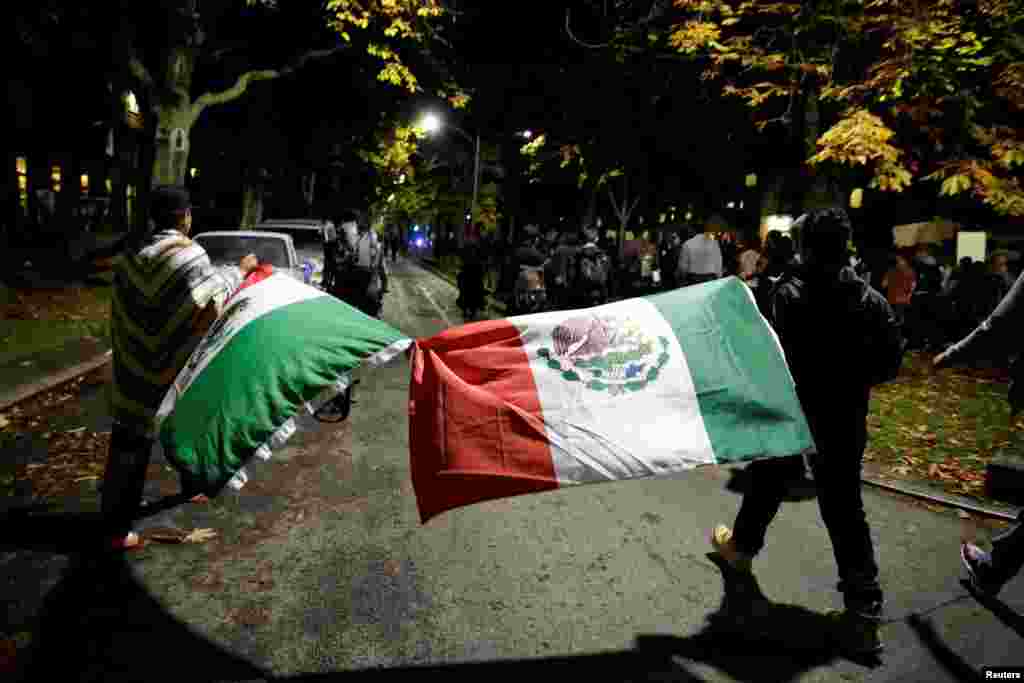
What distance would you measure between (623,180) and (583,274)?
61.3ft

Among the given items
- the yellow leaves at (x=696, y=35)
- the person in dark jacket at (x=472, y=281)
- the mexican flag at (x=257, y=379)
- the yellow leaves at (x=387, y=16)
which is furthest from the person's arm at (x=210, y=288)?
the yellow leaves at (x=387, y=16)

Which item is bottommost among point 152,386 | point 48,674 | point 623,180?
point 48,674

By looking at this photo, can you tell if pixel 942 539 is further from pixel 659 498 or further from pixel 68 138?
pixel 68 138

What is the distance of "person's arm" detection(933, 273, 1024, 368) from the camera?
128 inches

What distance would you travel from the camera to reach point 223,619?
3.20 m

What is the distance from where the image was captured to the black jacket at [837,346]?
10.0 feet

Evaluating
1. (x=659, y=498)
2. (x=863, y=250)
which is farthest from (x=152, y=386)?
(x=863, y=250)

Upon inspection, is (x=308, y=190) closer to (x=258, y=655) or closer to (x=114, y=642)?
(x=114, y=642)

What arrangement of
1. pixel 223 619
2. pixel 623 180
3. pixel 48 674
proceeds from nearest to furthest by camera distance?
pixel 48 674
pixel 223 619
pixel 623 180

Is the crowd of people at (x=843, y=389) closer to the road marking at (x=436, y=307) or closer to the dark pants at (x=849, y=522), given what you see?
the dark pants at (x=849, y=522)

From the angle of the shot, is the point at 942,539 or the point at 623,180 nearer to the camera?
the point at 942,539

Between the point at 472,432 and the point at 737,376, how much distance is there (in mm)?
1247

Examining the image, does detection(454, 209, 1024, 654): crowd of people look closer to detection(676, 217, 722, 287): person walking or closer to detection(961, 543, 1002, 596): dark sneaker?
detection(961, 543, 1002, 596): dark sneaker

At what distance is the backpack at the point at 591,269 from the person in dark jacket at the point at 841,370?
32.9 feet
